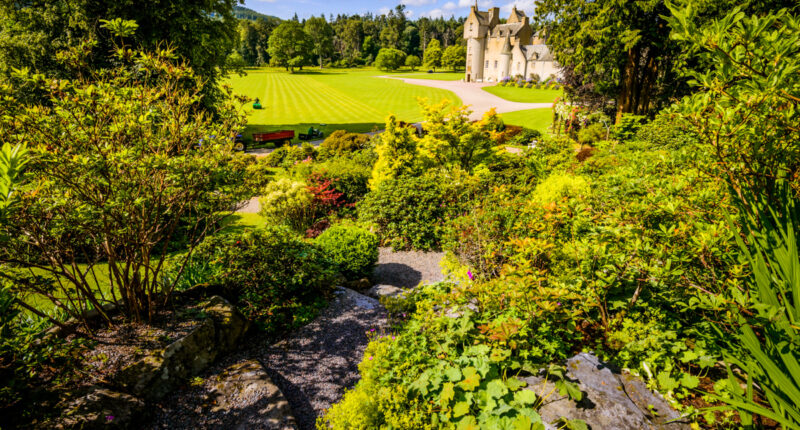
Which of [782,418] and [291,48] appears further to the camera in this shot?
[291,48]

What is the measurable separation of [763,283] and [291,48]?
87.3 meters

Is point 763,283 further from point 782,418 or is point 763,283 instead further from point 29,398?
point 29,398

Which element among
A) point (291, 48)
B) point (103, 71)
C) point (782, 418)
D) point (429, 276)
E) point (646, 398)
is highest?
point (291, 48)

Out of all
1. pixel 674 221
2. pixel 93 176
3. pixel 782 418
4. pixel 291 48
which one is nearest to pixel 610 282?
pixel 674 221

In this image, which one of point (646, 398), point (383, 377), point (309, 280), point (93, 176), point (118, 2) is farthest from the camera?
point (118, 2)

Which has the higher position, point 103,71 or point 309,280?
point 103,71

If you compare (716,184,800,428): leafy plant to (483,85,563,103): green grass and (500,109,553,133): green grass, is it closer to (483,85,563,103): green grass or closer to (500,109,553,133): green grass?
(500,109,553,133): green grass

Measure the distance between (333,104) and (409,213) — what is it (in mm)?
32268

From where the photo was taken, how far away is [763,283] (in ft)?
7.14

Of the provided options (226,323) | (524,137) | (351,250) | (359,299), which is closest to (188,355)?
(226,323)

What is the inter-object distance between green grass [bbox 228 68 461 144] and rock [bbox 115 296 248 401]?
60.5 ft

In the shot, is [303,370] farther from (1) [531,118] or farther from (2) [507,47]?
(2) [507,47]

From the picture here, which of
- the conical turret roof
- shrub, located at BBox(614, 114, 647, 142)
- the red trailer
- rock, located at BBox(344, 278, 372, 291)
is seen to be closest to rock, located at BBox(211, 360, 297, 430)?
rock, located at BBox(344, 278, 372, 291)

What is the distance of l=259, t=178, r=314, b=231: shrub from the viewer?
9.80m
